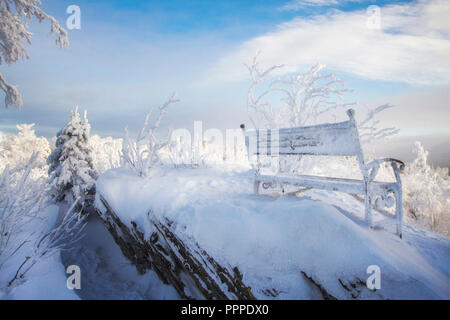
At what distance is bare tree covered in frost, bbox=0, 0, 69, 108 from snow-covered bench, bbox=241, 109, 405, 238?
7.66 metres

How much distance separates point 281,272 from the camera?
7.08 feet

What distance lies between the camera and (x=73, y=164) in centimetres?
881

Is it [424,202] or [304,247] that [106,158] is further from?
[424,202]

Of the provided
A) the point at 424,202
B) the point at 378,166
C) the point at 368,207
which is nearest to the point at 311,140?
the point at 378,166

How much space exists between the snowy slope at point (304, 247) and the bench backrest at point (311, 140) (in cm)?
79

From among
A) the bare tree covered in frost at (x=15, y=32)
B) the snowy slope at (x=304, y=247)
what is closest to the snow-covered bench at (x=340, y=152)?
the snowy slope at (x=304, y=247)

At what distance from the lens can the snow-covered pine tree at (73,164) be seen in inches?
342

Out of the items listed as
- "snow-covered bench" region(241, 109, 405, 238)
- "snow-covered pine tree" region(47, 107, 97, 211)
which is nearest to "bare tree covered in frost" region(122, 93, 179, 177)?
"snow-covered bench" region(241, 109, 405, 238)

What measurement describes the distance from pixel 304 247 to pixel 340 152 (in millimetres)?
1404

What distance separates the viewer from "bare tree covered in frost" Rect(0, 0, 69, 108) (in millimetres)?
5996

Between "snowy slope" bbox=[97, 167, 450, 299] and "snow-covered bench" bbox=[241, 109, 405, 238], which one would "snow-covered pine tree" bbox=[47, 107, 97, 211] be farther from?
"snow-covered bench" bbox=[241, 109, 405, 238]

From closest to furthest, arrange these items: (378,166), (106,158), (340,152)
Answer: (378,166)
(340,152)
(106,158)
